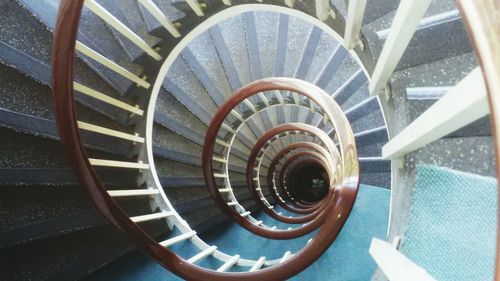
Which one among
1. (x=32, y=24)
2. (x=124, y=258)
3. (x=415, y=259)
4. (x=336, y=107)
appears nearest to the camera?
(x=415, y=259)

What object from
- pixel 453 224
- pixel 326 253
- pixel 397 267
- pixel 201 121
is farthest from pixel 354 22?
pixel 201 121

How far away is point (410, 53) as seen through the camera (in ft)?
4.98

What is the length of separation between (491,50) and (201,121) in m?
3.62

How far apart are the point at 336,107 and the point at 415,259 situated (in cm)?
95

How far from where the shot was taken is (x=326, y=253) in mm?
3104

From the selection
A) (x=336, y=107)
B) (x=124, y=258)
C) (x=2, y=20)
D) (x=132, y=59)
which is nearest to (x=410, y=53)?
(x=336, y=107)

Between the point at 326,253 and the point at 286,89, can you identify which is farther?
the point at 326,253

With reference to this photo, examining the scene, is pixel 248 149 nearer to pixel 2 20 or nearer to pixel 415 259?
pixel 2 20

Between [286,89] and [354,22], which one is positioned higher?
[354,22]

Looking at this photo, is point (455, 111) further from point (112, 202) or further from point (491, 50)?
point (112, 202)

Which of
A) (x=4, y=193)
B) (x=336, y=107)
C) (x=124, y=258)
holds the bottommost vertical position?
(x=124, y=258)

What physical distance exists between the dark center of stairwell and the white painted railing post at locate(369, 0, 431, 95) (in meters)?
8.69

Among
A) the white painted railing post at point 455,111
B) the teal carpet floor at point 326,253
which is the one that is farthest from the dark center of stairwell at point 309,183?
the white painted railing post at point 455,111

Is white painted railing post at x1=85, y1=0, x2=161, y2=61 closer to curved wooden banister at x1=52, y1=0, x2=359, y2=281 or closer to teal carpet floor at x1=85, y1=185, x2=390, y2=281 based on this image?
curved wooden banister at x1=52, y1=0, x2=359, y2=281
